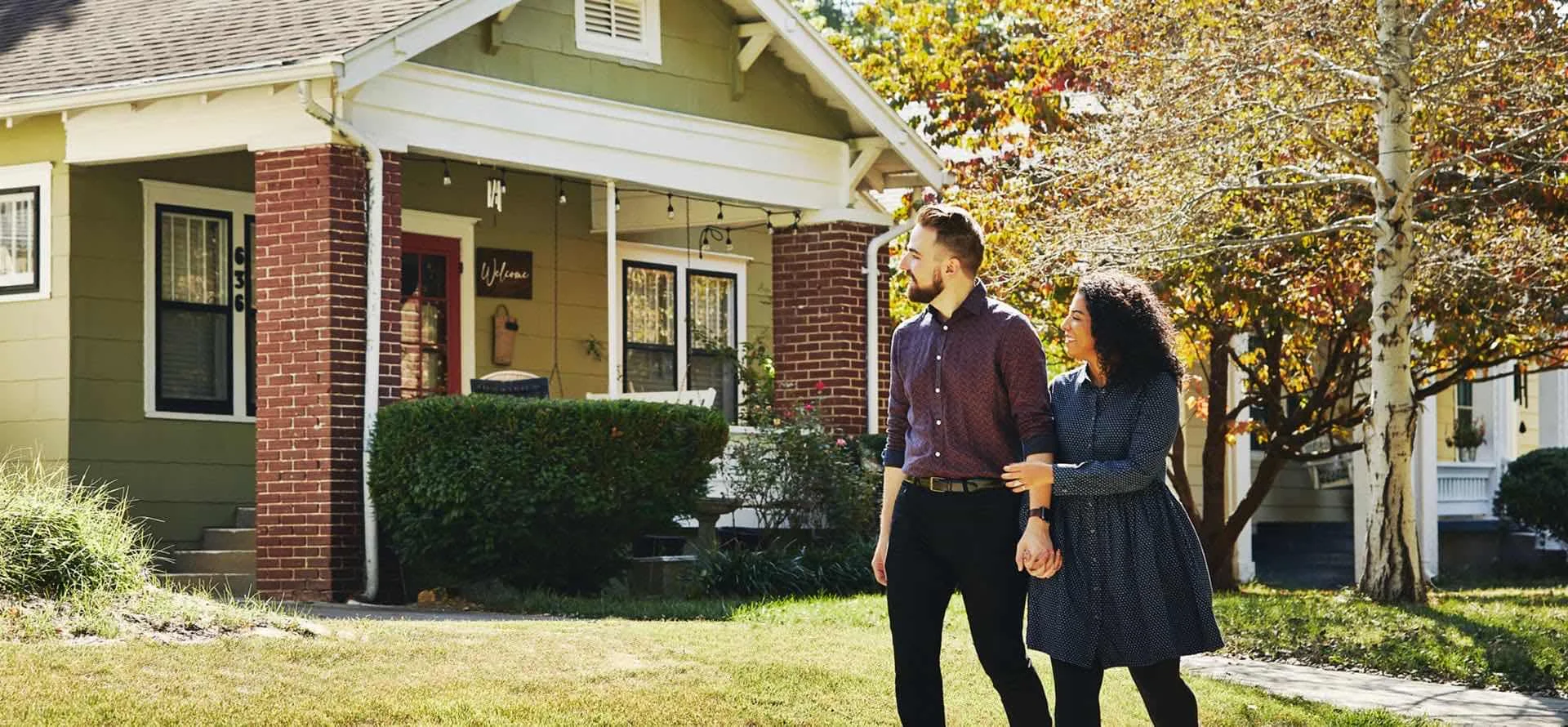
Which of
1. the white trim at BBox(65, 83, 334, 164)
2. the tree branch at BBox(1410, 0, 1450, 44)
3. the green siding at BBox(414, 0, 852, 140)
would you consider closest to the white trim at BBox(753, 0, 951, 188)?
the green siding at BBox(414, 0, 852, 140)

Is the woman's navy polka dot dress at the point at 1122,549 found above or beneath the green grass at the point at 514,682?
above

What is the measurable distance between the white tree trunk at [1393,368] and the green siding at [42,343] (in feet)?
29.2

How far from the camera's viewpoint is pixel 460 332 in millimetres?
16609

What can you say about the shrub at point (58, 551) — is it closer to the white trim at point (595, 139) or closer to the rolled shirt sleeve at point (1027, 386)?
the white trim at point (595, 139)

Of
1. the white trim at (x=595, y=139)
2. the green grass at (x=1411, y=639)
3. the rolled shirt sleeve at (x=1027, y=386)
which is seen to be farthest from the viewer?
the white trim at (x=595, y=139)

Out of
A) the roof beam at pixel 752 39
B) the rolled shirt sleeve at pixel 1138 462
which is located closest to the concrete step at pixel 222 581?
the roof beam at pixel 752 39

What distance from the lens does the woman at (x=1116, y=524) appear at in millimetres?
6074

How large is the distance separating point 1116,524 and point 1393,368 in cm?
802

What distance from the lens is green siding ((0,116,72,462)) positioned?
1409cm

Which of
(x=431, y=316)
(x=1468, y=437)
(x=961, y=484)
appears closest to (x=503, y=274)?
(x=431, y=316)

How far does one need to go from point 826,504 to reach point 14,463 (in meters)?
5.80

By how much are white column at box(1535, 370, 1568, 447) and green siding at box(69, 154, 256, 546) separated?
1966 centimetres

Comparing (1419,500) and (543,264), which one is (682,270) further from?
(1419,500)

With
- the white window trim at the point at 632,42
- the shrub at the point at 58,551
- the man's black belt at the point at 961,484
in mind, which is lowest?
the shrub at the point at 58,551
